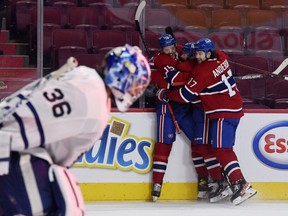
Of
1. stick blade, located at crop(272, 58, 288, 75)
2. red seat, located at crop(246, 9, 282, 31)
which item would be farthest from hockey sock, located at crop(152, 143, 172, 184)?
red seat, located at crop(246, 9, 282, 31)

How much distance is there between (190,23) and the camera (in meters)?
5.95

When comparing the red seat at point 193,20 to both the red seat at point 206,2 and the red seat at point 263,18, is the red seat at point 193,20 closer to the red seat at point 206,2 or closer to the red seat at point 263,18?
the red seat at point 206,2

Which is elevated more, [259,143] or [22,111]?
[22,111]

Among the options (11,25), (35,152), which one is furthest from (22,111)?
(11,25)

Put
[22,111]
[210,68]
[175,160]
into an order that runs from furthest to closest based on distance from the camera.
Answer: [175,160]
[210,68]
[22,111]

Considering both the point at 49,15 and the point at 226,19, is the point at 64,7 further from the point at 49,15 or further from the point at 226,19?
the point at 226,19

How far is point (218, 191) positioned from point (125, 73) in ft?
9.95

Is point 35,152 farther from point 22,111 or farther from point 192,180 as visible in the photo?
point 192,180

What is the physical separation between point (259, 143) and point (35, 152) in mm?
3234

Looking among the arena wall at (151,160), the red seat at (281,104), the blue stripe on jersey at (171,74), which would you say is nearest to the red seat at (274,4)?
the red seat at (281,104)

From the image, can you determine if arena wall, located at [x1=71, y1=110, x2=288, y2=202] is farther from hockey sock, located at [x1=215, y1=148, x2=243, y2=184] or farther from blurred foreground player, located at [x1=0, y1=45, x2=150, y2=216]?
blurred foreground player, located at [x1=0, y1=45, x2=150, y2=216]

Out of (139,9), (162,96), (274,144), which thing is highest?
(139,9)

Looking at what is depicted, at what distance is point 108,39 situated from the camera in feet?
18.4

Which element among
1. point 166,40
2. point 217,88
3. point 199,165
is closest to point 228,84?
point 217,88
